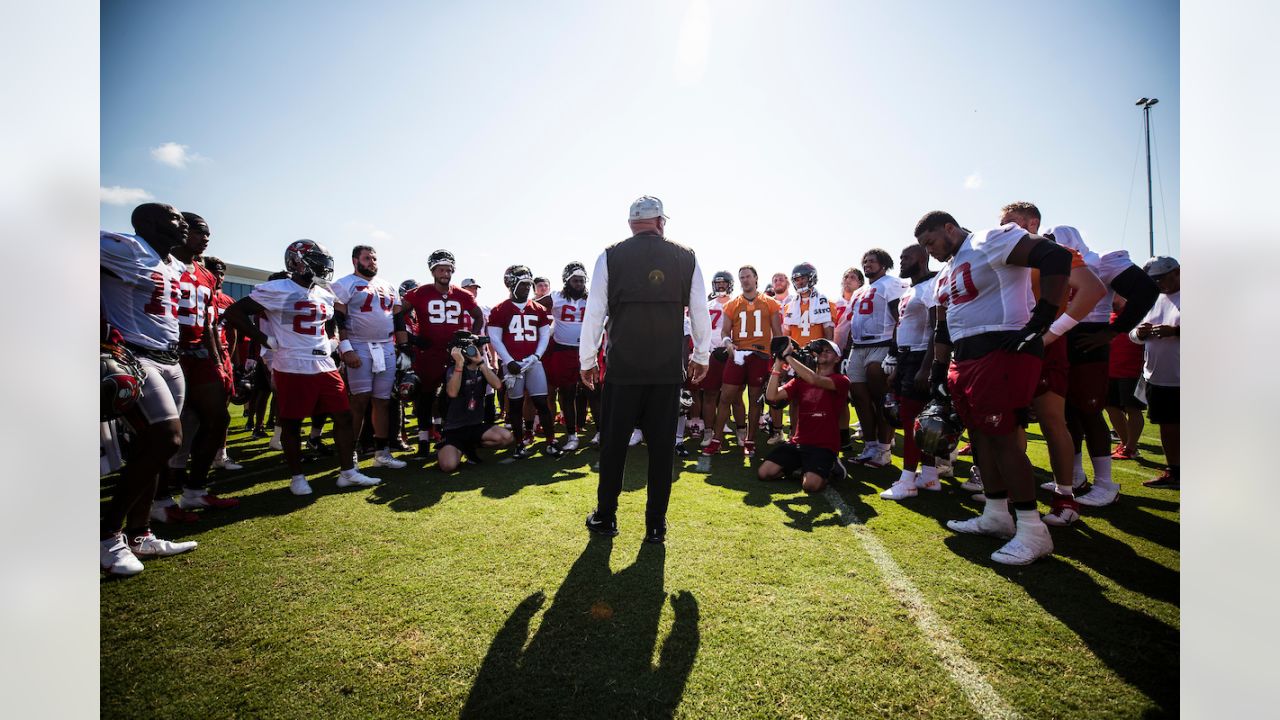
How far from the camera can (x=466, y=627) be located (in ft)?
7.84

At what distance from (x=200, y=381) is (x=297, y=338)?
0.85 meters

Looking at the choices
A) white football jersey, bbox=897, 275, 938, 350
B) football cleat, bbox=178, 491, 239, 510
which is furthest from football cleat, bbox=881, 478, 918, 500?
football cleat, bbox=178, 491, 239, 510

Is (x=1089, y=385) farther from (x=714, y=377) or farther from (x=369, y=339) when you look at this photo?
(x=369, y=339)

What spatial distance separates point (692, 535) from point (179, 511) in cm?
450

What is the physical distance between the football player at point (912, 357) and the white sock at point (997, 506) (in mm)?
966

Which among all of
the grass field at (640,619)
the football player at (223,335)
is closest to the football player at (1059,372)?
the grass field at (640,619)

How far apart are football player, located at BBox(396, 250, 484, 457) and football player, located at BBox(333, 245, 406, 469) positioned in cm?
34

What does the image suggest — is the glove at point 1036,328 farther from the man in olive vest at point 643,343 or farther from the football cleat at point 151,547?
the football cleat at point 151,547

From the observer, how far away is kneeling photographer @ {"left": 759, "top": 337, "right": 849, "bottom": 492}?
4.93 metres

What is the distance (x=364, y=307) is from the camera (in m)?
6.06

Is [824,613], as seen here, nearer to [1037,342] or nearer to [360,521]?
[1037,342]

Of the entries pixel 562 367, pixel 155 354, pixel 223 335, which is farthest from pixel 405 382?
pixel 155 354

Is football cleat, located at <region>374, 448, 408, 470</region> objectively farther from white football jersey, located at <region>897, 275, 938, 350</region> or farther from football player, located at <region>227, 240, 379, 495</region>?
white football jersey, located at <region>897, 275, 938, 350</region>

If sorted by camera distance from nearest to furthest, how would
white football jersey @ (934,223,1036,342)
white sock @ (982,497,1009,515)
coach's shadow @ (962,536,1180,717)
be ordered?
coach's shadow @ (962,536,1180,717) → white football jersey @ (934,223,1036,342) → white sock @ (982,497,1009,515)
